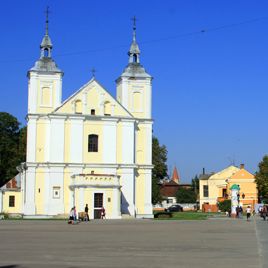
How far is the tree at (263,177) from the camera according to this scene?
8250 cm

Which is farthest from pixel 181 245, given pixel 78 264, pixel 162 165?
pixel 162 165

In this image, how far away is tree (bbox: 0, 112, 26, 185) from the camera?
79.1 meters

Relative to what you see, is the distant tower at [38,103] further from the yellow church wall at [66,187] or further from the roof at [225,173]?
the roof at [225,173]

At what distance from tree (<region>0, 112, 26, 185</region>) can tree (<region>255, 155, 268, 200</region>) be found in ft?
109

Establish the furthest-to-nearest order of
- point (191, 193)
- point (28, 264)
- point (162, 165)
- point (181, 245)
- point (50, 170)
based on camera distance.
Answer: point (191, 193) < point (162, 165) < point (50, 170) < point (181, 245) < point (28, 264)

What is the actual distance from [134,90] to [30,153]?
42.4 ft

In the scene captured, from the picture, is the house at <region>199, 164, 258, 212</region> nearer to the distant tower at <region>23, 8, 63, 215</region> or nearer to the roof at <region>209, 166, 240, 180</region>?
the roof at <region>209, 166, 240, 180</region>

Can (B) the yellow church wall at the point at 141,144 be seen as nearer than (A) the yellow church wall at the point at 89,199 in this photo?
No

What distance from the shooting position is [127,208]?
59.7 metres

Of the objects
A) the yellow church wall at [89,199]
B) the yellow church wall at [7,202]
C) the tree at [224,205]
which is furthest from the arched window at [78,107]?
the tree at [224,205]

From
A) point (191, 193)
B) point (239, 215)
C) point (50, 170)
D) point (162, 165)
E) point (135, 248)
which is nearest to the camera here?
point (135, 248)

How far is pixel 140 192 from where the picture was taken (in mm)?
61531

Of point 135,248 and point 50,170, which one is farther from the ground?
point 50,170

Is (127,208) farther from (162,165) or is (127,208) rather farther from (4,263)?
(4,263)
